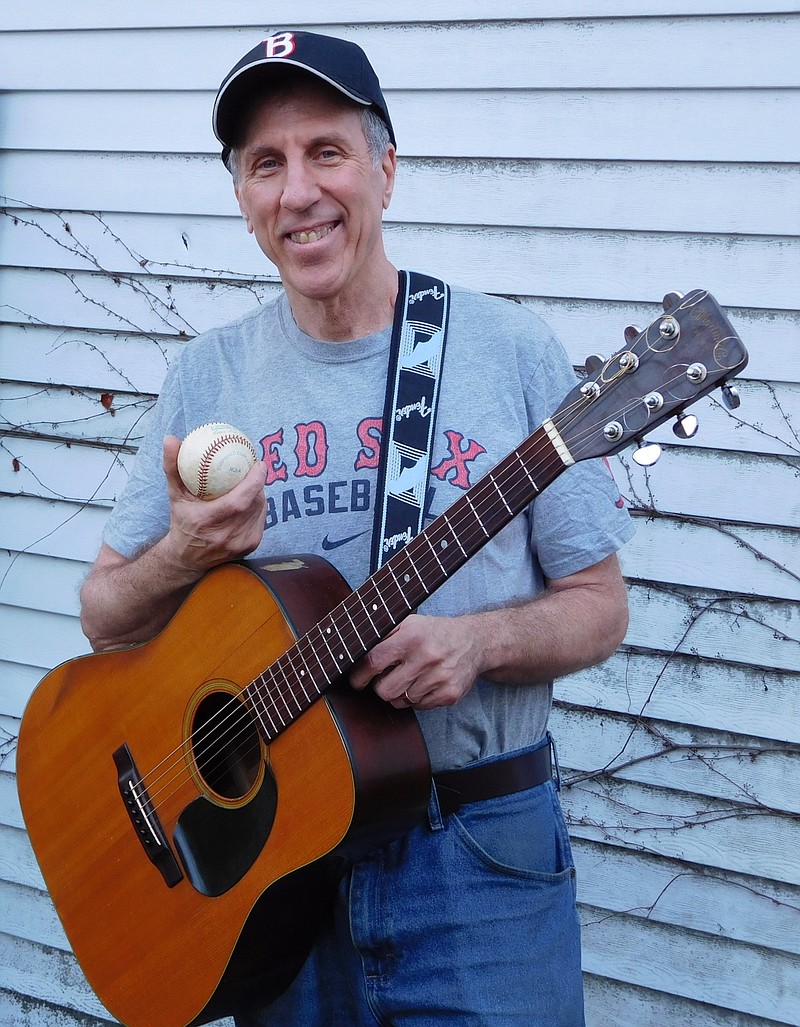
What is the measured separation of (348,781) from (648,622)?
1507 millimetres

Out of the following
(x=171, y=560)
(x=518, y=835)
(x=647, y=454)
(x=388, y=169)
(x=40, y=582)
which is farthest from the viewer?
(x=40, y=582)

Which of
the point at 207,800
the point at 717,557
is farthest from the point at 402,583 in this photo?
the point at 717,557

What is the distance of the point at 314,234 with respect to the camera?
191 centimetres

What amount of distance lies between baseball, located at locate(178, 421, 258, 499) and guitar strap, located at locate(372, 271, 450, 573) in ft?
0.84

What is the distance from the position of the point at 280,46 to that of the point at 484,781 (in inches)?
52.4

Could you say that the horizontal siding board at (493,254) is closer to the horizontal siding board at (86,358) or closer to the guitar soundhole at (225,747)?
the horizontal siding board at (86,358)

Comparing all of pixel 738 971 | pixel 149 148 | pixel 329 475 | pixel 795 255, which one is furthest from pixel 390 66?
pixel 738 971

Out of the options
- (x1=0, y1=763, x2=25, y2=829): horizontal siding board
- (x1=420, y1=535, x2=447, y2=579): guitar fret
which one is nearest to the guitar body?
(x1=420, y1=535, x2=447, y2=579): guitar fret

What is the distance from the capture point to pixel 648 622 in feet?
9.61

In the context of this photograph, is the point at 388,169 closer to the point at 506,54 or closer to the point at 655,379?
the point at 655,379

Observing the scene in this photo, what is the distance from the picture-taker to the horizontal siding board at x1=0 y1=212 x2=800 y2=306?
2719 mm

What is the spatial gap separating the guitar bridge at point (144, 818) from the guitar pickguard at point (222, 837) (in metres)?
0.04

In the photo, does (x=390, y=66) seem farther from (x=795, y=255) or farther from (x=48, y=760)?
(x=48, y=760)

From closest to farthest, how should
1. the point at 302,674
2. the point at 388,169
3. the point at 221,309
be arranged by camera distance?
the point at 302,674 < the point at 388,169 < the point at 221,309
